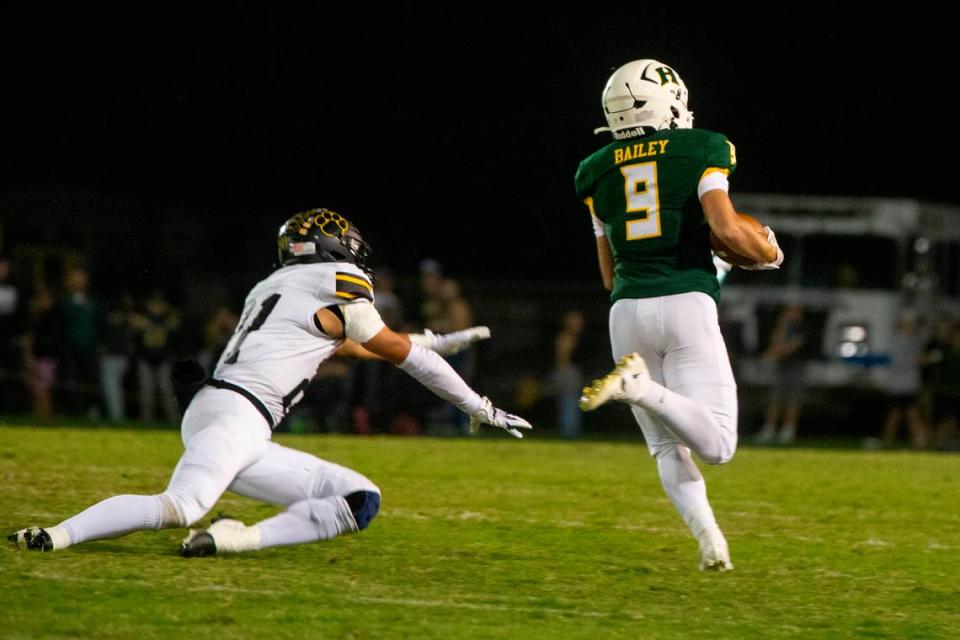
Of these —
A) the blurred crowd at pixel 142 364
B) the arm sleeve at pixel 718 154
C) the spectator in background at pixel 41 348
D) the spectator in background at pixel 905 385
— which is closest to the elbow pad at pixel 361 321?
the arm sleeve at pixel 718 154

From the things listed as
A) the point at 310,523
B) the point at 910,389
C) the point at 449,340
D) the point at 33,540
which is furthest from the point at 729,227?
the point at 910,389

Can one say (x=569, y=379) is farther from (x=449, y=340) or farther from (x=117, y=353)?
(x=449, y=340)

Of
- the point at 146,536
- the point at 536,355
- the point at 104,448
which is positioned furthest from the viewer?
the point at 536,355

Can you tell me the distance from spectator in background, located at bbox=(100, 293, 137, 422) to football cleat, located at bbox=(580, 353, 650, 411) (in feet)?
36.4

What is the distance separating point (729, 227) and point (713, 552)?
4.30 ft

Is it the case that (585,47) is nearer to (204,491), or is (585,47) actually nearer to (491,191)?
(491,191)

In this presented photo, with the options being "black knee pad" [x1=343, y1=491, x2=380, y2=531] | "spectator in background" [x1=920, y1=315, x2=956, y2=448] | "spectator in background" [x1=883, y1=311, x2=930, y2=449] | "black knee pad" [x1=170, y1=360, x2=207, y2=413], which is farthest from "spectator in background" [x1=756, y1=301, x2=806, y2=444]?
"black knee pad" [x1=170, y1=360, x2=207, y2=413]

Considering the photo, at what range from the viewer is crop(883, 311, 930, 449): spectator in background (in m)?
16.2

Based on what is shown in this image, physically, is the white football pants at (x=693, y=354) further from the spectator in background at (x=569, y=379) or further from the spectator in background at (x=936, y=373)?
the spectator in background at (x=936, y=373)

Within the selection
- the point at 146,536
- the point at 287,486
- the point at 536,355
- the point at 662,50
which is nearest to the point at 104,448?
the point at 146,536

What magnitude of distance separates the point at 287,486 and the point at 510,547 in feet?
4.34

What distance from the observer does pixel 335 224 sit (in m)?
5.85

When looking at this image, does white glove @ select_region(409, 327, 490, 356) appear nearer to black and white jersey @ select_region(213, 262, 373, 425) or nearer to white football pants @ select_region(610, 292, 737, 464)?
black and white jersey @ select_region(213, 262, 373, 425)

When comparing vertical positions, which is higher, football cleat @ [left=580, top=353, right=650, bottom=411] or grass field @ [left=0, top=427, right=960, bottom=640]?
football cleat @ [left=580, top=353, right=650, bottom=411]
